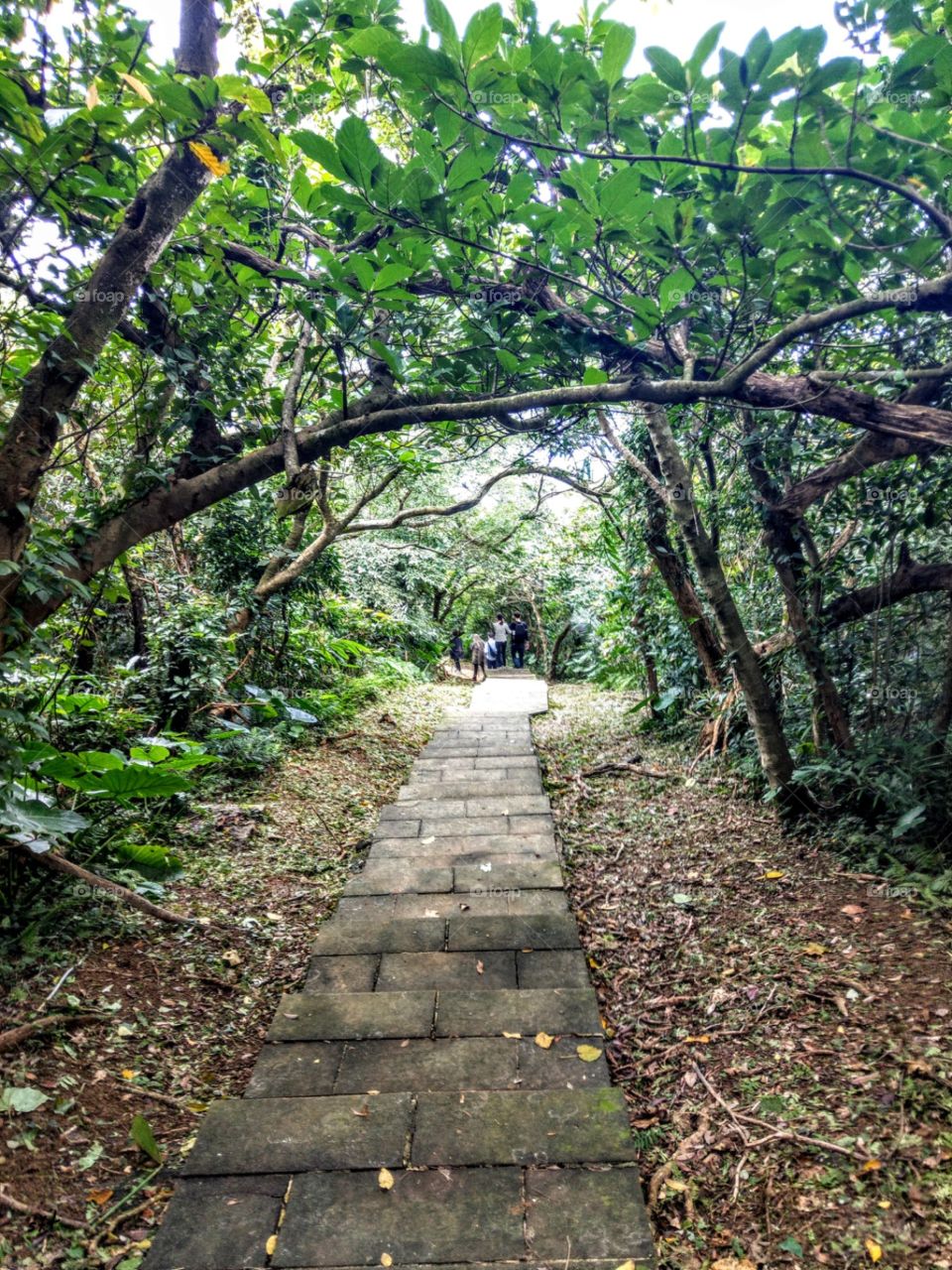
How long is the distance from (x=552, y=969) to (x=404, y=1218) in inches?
43.6

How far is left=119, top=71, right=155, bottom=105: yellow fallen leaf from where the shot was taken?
1980 millimetres

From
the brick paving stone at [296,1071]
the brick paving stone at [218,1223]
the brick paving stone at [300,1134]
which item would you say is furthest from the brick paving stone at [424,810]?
the brick paving stone at [218,1223]

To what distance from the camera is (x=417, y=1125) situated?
173cm

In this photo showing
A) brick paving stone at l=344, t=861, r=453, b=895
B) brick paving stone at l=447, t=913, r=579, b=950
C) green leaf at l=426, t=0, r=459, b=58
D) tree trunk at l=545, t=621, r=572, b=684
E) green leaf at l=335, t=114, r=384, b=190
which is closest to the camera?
green leaf at l=426, t=0, r=459, b=58

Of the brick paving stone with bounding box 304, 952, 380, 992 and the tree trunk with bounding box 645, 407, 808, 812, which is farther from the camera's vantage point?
the tree trunk with bounding box 645, 407, 808, 812

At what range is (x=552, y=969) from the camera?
2.48 meters

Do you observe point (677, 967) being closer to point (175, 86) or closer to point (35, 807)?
point (35, 807)

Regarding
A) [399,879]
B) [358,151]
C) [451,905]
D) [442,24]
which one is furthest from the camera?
[399,879]

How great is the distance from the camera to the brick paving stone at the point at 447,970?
7.91 ft

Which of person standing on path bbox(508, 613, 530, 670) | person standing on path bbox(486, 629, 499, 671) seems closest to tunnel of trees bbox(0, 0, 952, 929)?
person standing on path bbox(508, 613, 530, 670)

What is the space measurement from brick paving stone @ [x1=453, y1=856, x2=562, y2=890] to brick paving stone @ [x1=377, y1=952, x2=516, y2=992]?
1.92 feet

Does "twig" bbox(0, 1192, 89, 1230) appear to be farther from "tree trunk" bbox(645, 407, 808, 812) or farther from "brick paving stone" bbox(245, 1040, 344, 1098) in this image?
"tree trunk" bbox(645, 407, 808, 812)

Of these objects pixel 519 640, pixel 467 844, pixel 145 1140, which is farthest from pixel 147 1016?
pixel 519 640

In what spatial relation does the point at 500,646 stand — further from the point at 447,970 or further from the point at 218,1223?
the point at 218,1223
